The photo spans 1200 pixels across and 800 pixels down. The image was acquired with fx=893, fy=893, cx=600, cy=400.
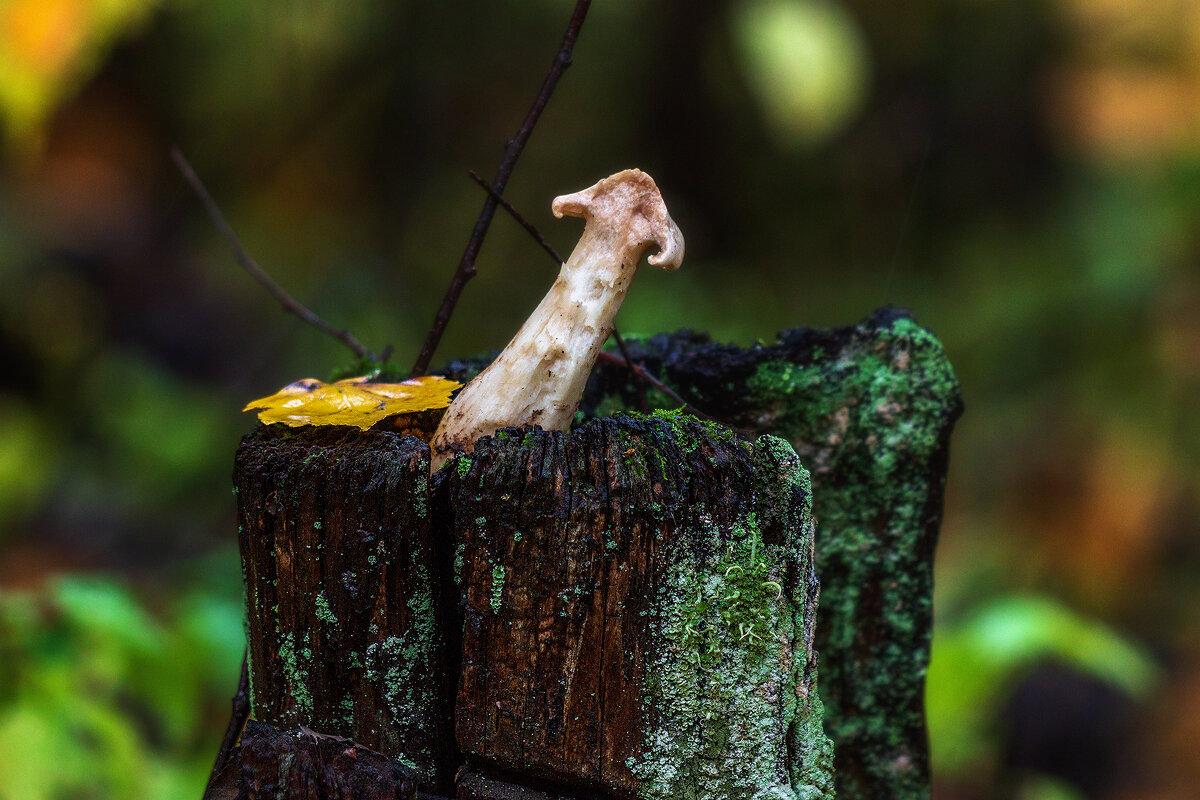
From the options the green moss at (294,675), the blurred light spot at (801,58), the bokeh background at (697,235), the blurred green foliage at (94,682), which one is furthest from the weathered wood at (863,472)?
the blurred light spot at (801,58)

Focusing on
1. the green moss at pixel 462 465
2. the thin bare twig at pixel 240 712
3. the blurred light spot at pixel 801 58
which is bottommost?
the thin bare twig at pixel 240 712

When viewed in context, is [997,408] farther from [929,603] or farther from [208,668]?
[208,668]

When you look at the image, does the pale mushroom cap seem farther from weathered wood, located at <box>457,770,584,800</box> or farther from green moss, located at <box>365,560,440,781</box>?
weathered wood, located at <box>457,770,584,800</box>

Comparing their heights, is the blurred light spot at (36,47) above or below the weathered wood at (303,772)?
above

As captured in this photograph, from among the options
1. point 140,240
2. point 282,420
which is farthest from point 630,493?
point 140,240

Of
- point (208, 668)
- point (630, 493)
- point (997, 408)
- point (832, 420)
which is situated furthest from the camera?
point (997, 408)

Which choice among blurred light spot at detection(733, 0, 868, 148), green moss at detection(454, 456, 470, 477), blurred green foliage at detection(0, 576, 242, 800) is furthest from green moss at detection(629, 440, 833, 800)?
blurred light spot at detection(733, 0, 868, 148)

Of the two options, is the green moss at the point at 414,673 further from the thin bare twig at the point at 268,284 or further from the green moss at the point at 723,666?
the thin bare twig at the point at 268,284
